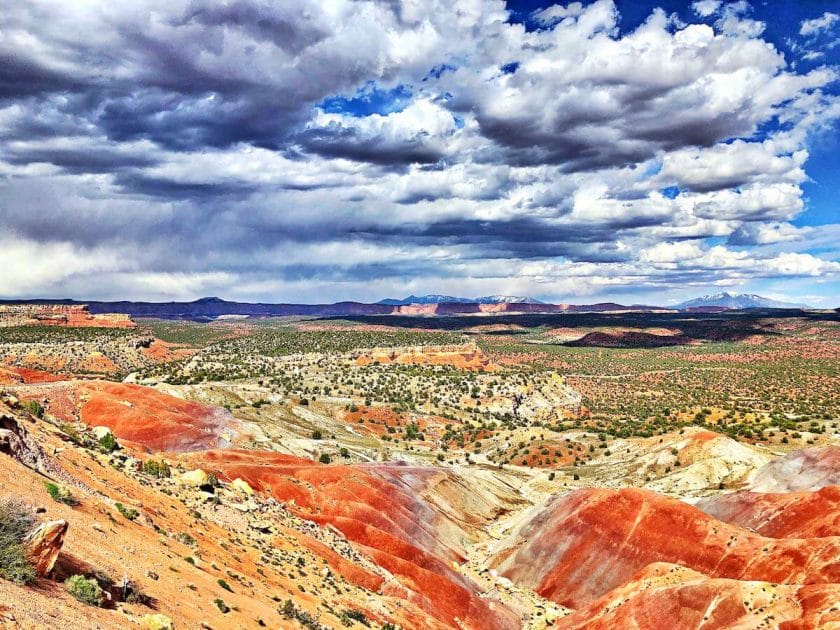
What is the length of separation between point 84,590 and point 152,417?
6651cm

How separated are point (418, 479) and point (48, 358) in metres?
127

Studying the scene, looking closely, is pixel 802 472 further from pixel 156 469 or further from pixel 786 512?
pixel 156 469

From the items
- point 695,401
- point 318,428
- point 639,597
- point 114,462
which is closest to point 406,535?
point 639,597

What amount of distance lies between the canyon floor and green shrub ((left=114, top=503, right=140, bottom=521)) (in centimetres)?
13

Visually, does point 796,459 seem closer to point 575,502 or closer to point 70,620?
point 575,502

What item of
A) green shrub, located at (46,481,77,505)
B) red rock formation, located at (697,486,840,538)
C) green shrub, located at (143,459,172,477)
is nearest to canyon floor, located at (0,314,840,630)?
green shrub, located at (46,481,77,505)

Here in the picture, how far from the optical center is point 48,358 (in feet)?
504

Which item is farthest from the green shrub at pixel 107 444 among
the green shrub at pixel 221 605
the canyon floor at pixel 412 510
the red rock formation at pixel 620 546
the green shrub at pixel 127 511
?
the red rock formation at pixel 620 546

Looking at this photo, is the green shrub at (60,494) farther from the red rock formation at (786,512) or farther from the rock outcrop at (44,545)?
the red rock formation at (786,512)

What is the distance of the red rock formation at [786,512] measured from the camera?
46531 mm

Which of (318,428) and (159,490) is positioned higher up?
(159,490)

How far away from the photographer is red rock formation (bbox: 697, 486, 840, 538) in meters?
46.5

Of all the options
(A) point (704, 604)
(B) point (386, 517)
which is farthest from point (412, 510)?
(A) point (704, 604)

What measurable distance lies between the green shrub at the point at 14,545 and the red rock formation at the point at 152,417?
58068 millimetres
